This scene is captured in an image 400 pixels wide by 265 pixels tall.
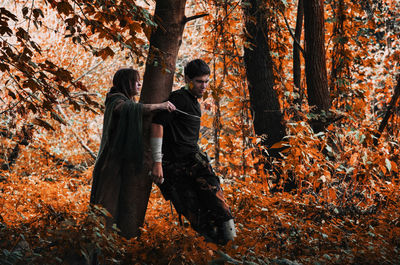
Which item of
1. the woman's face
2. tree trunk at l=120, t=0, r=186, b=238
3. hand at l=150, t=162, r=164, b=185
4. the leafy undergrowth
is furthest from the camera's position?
the woman's face

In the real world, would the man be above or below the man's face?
below

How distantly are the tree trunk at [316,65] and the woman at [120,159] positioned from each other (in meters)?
3.31

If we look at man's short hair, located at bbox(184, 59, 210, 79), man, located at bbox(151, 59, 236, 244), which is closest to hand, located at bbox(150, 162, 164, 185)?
man, located at bbox(151, 59, 236, 244)

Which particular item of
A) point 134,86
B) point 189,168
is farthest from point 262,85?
point 189,168

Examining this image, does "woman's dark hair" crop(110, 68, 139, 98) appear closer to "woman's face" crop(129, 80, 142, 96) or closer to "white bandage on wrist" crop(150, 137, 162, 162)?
"woman's face" crop(129, 80, 142, 96)

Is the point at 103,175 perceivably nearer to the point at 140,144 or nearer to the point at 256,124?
the point at 140,144

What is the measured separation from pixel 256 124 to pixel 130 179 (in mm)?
2991

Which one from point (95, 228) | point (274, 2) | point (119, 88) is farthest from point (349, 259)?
point (274, 2)

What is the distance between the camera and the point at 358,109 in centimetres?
613

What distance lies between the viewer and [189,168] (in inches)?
131

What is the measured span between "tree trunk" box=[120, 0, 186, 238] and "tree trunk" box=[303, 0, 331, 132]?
298cm

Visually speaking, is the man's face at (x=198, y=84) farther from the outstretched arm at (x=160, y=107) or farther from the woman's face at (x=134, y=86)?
the woman's face at (x=134, y=86)

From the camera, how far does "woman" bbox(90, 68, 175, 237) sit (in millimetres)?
3197

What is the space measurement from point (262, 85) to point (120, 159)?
3.16 metres
